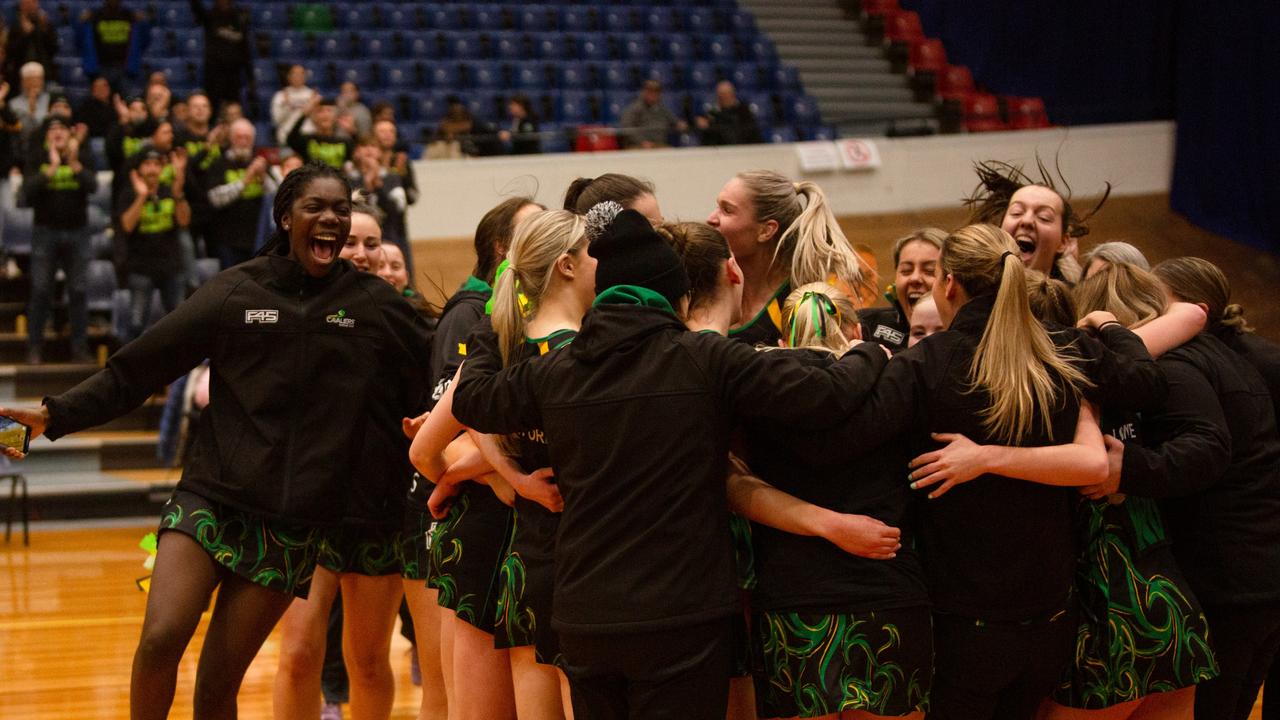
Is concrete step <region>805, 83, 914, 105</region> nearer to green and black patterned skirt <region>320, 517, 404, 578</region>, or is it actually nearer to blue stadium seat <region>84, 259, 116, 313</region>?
blue stadium seat <region>84, 259, 116, 313</region>

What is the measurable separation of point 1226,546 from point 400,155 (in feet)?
24.6

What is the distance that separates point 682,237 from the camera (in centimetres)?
287

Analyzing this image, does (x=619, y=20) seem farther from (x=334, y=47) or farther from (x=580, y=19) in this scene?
(x=334, y=47)

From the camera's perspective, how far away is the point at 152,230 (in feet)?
30.1

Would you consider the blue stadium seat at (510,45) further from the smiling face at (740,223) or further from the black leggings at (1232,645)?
the black leggings at (1232,645)

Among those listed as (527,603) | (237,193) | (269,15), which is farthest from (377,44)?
(527,603)

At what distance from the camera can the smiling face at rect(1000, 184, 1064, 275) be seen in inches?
148

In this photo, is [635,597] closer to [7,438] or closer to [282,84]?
[7,438]

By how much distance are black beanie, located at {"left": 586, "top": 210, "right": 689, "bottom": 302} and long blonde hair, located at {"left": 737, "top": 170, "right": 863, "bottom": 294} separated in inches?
28.4

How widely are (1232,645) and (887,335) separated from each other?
1171 mm

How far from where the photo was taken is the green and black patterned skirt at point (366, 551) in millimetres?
3770

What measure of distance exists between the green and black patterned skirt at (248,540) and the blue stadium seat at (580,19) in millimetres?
11642

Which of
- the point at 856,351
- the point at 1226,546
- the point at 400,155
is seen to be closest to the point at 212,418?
the point at 856,351

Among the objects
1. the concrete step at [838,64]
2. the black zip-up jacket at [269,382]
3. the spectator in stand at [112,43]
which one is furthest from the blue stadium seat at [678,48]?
the black zip-up jacket at [269,382]
